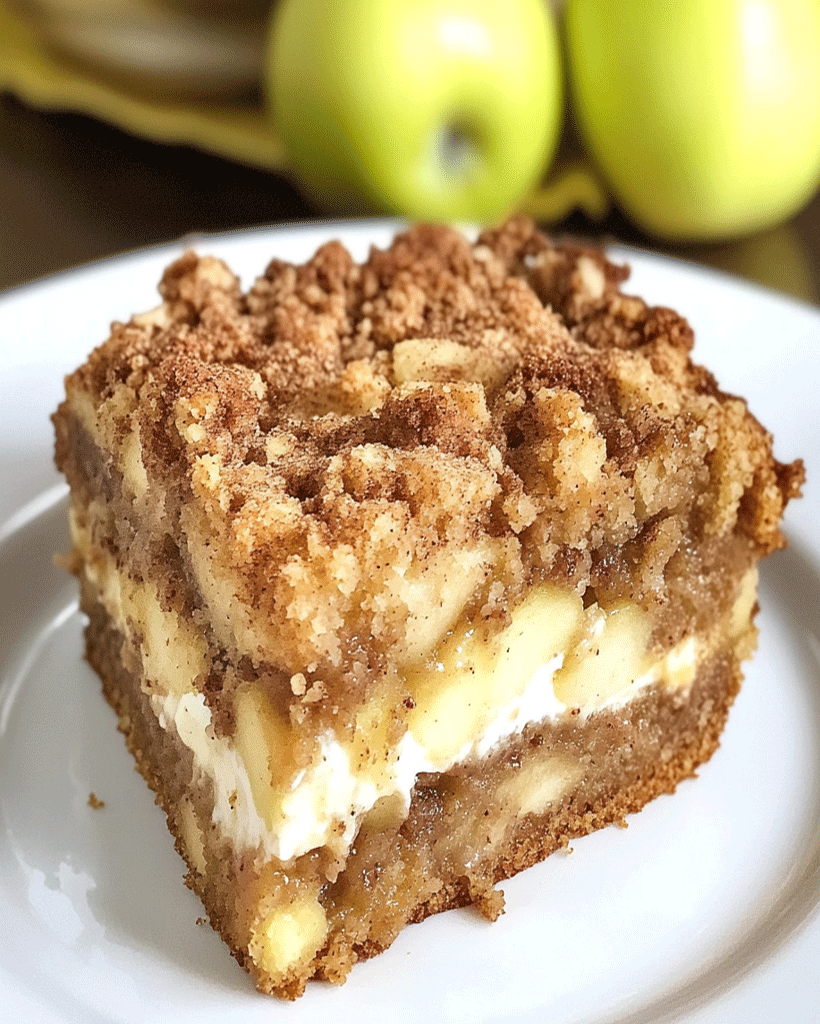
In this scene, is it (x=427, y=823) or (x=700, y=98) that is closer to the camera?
(x=427, y=823)

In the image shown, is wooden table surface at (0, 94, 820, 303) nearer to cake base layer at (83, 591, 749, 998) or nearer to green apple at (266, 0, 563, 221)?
green apple at (266, 0, 563, 221)

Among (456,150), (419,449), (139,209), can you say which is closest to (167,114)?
(139,209)

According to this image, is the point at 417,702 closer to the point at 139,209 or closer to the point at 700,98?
the point at 700,98

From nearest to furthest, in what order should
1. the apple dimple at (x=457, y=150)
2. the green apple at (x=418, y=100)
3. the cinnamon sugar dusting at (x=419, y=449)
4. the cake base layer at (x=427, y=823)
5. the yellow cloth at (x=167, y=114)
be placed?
the cinnamon sugar dusting at (x=419, y=449), the cake base layer at (x=427, y=823), the green apple at (x=418, y=100), the apple dimple at (x=457, y=150), the yellow cloth at (x=167, y=114)

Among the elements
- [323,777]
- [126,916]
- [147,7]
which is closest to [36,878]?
[126,916]

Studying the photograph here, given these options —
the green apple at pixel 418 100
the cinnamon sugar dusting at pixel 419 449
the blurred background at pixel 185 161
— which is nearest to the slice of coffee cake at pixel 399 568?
the cinnamon sugar dusting at pixel 419 449

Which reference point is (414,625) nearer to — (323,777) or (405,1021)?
(323,777)

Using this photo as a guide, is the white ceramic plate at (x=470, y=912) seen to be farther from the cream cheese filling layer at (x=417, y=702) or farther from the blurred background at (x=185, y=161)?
the blurred background at (x=185, y=161)
